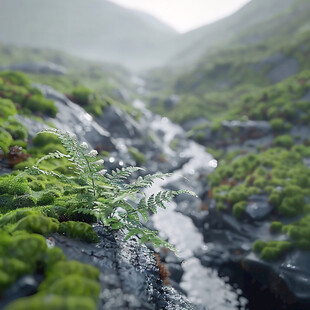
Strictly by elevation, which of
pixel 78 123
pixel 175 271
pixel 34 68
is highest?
pixel 34 68

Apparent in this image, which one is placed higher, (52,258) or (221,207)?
(52,258)

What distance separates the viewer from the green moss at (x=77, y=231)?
5246 millimetres

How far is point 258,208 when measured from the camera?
42.9ft

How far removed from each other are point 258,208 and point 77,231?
1054cm

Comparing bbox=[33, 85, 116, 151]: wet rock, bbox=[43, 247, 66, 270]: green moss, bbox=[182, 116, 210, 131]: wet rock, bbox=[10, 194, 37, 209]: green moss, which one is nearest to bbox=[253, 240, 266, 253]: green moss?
bbox=[10, 194, 37, 209]: green moss

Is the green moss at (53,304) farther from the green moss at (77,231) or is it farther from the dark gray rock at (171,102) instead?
the dark gray rock at (171,102)

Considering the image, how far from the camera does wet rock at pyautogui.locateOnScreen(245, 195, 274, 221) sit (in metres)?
12.8

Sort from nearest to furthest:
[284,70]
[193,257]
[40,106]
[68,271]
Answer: [68,271] < [193,257] < [40,106] < [284,70]

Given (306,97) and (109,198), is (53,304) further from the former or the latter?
(306,97)

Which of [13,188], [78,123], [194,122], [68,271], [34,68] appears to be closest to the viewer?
[68,271]

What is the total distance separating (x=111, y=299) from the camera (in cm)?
398

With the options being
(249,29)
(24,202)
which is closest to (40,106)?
(24,202)

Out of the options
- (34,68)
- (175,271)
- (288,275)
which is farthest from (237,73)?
(175,271)

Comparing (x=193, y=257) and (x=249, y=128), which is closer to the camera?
(x=193, y=257)
